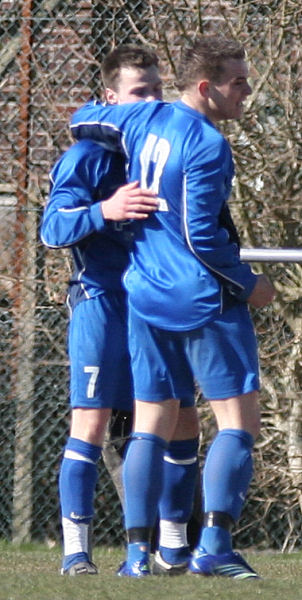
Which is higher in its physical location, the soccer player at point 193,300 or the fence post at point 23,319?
the soccer player at point 193,300

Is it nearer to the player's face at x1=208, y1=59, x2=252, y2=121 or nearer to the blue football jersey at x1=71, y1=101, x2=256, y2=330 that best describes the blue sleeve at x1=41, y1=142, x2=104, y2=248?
the blue football jersey at x1=71, y1=101, x2=256, y2=330

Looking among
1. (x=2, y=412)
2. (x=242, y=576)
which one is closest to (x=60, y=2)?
(x=2, y=412)

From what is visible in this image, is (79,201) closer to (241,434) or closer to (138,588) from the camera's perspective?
(241,434)

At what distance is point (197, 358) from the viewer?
375 centimetres

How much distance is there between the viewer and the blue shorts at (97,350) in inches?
162

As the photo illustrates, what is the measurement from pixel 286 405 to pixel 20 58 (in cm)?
232

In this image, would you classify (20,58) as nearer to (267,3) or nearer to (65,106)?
(65,106)

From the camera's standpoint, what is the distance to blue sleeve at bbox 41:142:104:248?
3934 mm

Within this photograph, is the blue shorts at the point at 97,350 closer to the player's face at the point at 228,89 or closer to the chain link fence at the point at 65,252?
the player's face at the point at 228,89

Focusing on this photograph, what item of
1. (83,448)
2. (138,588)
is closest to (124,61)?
(83,448)

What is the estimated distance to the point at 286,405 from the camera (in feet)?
21.7

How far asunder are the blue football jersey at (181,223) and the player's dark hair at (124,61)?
47 centimetres

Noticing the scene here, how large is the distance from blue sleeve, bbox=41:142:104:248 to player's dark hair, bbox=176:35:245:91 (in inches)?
15.3

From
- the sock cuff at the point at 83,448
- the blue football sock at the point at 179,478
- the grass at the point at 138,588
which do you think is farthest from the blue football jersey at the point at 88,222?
the grass at the point at 138,588
